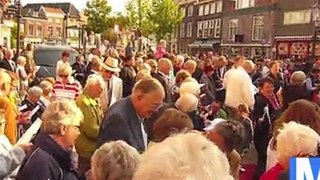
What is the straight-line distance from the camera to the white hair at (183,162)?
6.87ft

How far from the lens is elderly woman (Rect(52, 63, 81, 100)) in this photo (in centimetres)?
814

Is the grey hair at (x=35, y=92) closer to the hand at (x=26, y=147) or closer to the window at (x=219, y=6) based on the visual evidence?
the hand at (x=26, y=147)

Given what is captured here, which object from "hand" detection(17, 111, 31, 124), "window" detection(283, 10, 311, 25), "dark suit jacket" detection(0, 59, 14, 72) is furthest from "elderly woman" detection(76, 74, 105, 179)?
"window" detection(283, 10, 311, 25)

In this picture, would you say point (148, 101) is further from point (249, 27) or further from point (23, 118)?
point (249, 27)

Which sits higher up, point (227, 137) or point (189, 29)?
point (227, 137)

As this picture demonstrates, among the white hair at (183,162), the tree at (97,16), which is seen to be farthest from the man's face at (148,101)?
the tree at (97,16)

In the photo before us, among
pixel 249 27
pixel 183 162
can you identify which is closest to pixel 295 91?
pixel 183 162

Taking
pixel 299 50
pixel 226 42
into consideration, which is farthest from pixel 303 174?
pixel 226 42

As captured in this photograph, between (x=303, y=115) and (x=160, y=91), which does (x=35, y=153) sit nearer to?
(x=160, y=91)

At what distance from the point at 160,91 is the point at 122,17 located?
47905 millimetres

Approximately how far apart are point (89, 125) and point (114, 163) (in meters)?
3.05

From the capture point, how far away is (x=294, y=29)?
45.9m

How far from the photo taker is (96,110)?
6801 millimetres

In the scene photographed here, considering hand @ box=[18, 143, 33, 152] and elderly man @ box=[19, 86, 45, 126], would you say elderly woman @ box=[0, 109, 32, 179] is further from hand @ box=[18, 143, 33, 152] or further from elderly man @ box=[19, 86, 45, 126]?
elderly man @ box=[19, 86, 45, 126]
